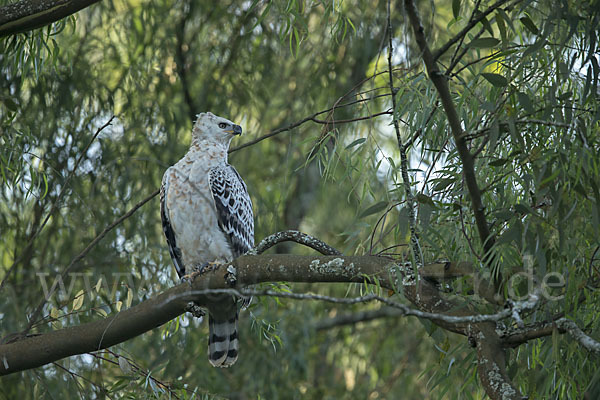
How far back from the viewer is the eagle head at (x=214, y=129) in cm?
475

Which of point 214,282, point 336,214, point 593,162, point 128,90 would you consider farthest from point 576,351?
point 336,214

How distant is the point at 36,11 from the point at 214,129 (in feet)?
5.92

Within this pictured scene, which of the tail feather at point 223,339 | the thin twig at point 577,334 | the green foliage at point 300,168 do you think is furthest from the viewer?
the tail feather at point 223,339

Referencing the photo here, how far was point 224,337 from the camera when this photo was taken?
4.25 metres

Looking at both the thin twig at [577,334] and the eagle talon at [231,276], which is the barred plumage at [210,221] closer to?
the eagle talon at [231,276]

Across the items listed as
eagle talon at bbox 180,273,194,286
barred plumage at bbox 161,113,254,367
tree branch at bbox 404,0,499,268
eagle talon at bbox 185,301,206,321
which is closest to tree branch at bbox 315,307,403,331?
barred plumage at bbox 161,113,254,367

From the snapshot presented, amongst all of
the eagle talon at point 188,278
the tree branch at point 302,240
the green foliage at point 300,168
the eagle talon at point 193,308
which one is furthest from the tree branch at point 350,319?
the tree branch at point 302,240

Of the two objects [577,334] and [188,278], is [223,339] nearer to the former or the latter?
[188,278]

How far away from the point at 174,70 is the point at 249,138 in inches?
31.4

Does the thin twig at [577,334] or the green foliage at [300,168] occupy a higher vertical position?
the green foliage at [300,168]

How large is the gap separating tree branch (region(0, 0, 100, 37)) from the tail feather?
1848 mm

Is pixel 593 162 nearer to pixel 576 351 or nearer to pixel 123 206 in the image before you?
pixel 576 351

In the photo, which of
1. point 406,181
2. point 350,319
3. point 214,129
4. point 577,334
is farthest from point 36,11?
point 350,319

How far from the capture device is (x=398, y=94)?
9.43ft
